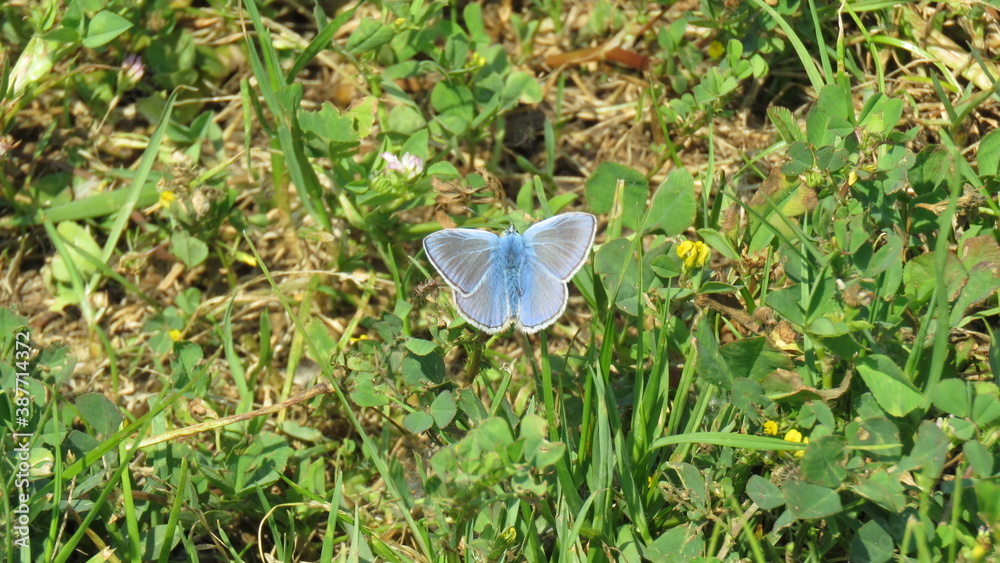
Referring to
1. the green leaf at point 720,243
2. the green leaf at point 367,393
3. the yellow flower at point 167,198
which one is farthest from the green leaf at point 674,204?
the yellow flower at point 167,198

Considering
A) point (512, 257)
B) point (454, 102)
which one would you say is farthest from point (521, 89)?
point (512, 257)

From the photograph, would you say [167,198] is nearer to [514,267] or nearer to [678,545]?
[514,267]

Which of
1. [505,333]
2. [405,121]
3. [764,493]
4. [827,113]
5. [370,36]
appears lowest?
[505,333]

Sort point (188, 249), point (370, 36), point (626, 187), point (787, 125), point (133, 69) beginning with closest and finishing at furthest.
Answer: point (787, 125)
point (626, 187)
point (370, 36)
point (188, 249)
point (133, 69)

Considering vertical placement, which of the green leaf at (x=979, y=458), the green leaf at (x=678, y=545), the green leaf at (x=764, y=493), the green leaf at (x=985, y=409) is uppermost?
the green leaf at (x=985, y=409)

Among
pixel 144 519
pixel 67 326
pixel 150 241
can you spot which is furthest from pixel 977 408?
pixel 67 326

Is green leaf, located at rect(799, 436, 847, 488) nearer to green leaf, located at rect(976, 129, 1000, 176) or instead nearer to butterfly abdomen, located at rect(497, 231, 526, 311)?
butterfly abdomen, located at rect(497, 231, 526, 311)

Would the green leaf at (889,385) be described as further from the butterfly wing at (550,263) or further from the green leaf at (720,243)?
the butterfly wing at (550,263)

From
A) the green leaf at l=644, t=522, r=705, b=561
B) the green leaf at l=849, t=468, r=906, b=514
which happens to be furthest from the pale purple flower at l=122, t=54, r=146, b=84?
the green leaf at l=849, t=468, r=906, b=514
